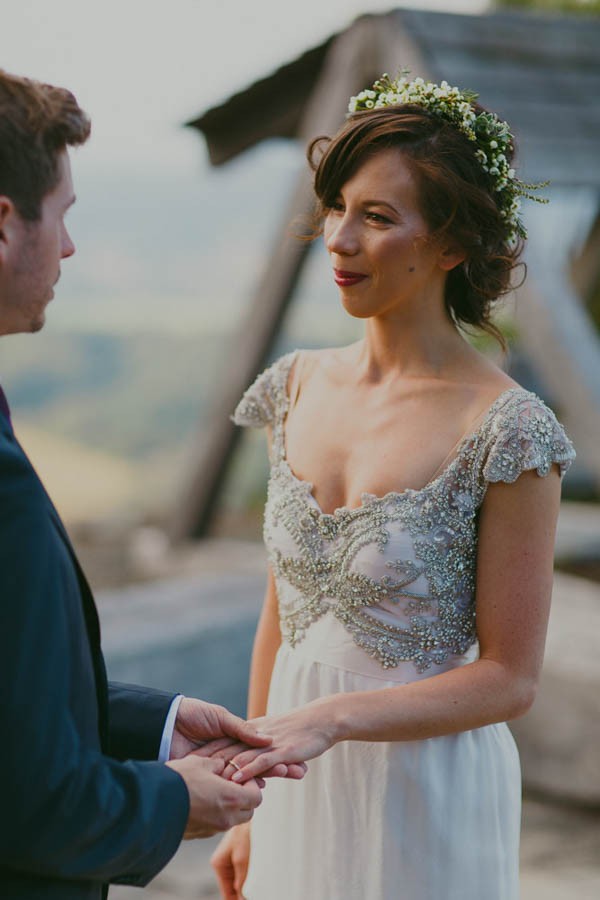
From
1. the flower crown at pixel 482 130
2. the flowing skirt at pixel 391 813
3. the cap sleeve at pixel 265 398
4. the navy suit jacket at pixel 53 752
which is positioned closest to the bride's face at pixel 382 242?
the flower crown at pixel 482 130

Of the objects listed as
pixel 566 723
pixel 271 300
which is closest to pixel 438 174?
pixel 566 723

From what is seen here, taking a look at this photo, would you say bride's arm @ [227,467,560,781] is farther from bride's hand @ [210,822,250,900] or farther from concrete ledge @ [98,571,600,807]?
concrete ledge @ [98,571,600,807]

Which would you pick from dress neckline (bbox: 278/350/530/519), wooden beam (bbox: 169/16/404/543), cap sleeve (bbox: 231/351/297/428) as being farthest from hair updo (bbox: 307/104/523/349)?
wooden beam (bbox: 169/16/404/543)

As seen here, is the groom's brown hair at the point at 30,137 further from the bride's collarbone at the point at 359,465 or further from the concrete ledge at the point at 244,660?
the concrete ledge at the point at 244,660

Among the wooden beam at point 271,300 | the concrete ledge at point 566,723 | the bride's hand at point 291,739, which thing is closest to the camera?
the bride's hand at point 291,739

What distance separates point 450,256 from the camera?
2.05 meters

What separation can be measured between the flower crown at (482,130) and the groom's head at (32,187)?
0.80 metres

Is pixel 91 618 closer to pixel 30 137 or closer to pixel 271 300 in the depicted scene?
pixel 30 137

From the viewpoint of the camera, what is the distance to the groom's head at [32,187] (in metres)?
1.39

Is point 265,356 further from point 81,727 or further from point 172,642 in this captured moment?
point 81,727

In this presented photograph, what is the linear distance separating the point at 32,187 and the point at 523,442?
0.87 metres

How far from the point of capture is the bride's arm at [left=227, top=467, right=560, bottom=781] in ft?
6.04

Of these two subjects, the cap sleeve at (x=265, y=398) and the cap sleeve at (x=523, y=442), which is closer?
the cap sleeve at (x=523, y=442)

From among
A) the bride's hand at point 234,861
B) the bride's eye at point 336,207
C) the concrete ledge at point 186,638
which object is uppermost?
the bride's eye at point 336,207
